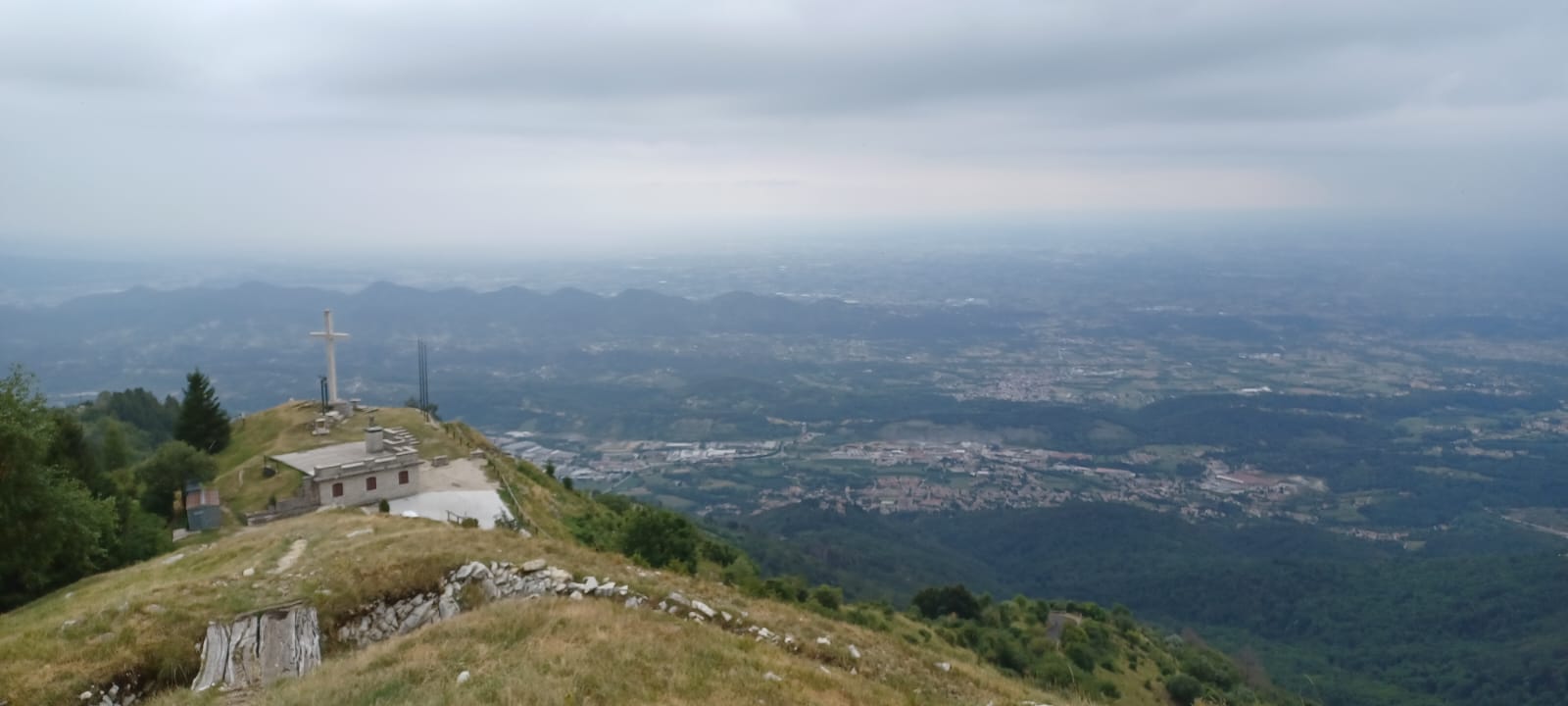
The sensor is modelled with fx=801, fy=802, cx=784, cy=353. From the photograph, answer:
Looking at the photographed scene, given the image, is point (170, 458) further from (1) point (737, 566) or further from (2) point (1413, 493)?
(2) point (1413, 493)

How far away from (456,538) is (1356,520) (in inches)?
4826

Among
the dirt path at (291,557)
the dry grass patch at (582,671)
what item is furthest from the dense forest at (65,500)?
the dry grass patch at (582,671)

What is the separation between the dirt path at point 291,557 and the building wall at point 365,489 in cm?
945

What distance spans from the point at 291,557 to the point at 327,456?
1718 centimetres

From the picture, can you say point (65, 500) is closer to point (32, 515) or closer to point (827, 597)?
point (32, 515)

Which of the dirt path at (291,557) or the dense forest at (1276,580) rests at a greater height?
the dirt path at (291,557)

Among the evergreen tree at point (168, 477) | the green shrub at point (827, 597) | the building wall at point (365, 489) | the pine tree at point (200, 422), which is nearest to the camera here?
the building wall at point (365, 489)

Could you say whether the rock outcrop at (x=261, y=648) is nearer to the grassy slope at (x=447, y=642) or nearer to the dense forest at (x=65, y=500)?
the grassy slope at (x=447, y=642)

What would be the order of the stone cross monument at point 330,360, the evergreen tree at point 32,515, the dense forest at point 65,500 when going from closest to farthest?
the evergreen tree at point 32,515
the dense forest at point 65,500
the stone cross monument at point 330,360

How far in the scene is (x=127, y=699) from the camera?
1193cm

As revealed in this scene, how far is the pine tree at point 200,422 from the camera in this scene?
3531cm

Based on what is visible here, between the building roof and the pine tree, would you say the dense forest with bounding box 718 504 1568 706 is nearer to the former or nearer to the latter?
the building roof

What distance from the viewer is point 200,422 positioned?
35594 mm

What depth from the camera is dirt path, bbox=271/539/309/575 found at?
1641 centimetres
